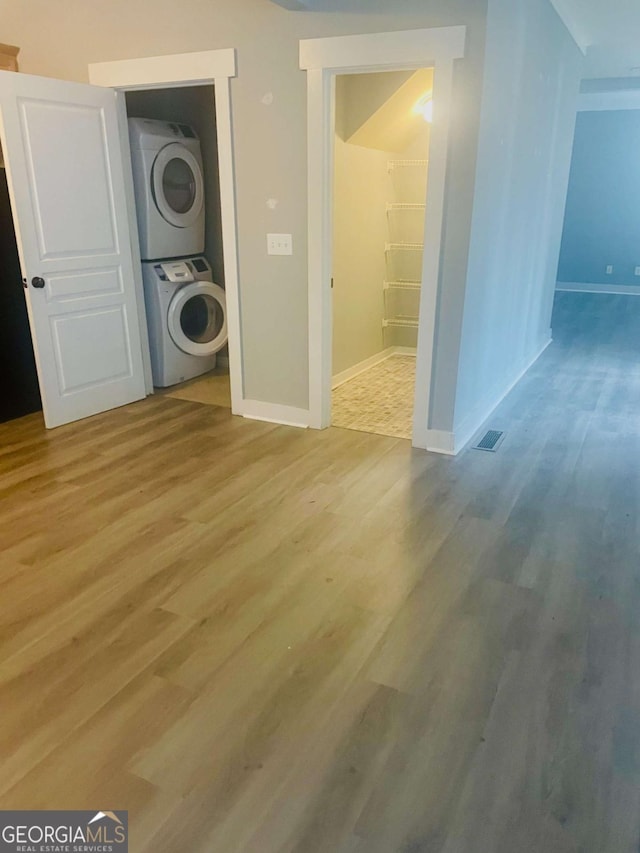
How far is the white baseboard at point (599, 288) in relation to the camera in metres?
9.33

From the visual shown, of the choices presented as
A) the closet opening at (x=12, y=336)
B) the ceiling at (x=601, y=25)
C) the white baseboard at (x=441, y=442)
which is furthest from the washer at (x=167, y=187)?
the white baseboard at (x=441, y=442)

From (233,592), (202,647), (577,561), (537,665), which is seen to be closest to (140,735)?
(202,647)

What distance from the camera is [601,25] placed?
15.5 feet

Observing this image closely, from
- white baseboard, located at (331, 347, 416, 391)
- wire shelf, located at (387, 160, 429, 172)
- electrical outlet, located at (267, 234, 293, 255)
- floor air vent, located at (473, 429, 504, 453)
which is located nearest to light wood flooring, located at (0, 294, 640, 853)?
floor air vent, located at (473, 429, 504, 453)

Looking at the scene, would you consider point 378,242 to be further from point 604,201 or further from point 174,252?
point 604,201

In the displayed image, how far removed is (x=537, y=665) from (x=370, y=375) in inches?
136

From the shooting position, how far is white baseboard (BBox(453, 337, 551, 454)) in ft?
12.0

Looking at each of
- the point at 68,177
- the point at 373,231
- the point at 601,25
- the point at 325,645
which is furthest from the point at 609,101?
the point at 325,645

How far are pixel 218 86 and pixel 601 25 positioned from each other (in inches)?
125

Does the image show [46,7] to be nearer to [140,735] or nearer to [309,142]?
[309,142]

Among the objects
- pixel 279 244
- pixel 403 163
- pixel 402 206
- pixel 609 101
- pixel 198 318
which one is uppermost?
pixel 609 101

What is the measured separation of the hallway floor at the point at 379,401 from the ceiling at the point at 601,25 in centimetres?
230

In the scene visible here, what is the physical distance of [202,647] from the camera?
2.05 m

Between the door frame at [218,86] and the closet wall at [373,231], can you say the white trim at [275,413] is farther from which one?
the closet wall at [373,231]
